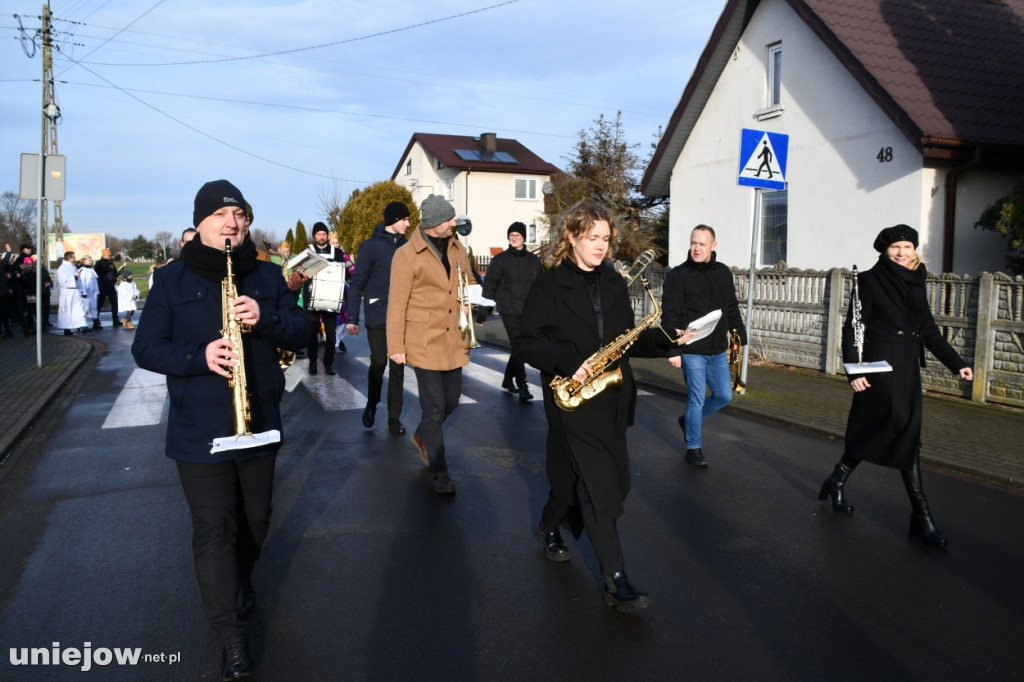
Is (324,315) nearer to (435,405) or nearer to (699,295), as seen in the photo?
(435,405)

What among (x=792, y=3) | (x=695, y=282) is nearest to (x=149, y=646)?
(x=695, y=282)

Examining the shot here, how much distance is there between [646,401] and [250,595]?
6.64 metres

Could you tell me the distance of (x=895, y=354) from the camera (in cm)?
511

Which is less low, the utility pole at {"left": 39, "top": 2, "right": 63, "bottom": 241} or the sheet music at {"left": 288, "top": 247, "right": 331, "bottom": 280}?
the utility pole at {"left": 39, "top": 2, "right": 63, "bottom": 241}

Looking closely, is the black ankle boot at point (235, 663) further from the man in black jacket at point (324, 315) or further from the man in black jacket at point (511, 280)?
the man in black jacket at point (324, 315)

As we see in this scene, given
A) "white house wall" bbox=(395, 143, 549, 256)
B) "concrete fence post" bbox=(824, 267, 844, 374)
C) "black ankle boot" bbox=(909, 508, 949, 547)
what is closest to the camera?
"black ankle boot" bbox=(909, 508, 949, 547)

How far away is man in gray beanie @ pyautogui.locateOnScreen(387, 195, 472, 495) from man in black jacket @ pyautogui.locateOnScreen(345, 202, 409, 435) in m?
1.83

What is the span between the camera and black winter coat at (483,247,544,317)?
30.5 feet

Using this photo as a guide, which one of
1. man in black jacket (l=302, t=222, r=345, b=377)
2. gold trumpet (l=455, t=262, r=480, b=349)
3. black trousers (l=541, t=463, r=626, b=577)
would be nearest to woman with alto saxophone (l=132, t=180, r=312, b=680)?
black trousers (l=541, t=463, r=626, b=577)

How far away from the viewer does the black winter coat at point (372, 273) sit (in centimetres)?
803

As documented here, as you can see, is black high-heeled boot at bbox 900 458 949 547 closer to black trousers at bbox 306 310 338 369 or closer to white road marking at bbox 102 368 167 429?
white road marking at bbox 102 368 167 429

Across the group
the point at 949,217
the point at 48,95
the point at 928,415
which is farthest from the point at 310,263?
the point at 48,95

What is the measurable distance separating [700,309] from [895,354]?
1883 millimetres

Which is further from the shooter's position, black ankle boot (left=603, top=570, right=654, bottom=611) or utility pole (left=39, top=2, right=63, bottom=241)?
utility pole (left=39, top=2, right=63, bottom=241)
